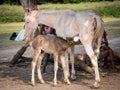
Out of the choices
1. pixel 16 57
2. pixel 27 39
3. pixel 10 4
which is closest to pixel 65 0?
pixel 10 4

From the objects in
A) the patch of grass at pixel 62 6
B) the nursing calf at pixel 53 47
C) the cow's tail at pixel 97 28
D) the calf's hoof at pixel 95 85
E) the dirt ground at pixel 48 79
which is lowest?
the patch of grass at pixel 62 6

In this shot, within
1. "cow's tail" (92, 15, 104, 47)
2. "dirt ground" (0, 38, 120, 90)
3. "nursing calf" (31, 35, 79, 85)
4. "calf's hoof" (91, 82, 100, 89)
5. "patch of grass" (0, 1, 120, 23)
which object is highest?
"cow's tail" (92, 15, 104, 47)

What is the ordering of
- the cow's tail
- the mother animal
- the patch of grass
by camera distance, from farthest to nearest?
the patch of grass, the cow's tail, the mother animal

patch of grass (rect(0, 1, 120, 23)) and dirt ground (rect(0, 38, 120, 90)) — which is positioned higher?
dirt ground (rect(0, 38, 120, 90))

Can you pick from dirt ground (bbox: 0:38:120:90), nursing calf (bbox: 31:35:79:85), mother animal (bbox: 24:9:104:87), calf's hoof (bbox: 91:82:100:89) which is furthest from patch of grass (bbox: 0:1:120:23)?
calf's hoof (bbox: 91:82:100:89)

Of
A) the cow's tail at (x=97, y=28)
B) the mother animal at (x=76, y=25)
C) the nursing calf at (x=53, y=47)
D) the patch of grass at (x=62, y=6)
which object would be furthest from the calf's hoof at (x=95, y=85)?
the patch of grass at (x=62, y=6)

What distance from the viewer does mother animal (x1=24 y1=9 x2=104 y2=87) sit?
11312 millimetres

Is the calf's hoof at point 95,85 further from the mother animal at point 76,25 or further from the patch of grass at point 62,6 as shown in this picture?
the patch of grass at point 62,6

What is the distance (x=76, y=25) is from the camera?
11516mm

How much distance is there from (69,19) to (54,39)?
26.1 inches

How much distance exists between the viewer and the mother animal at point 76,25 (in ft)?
37.1

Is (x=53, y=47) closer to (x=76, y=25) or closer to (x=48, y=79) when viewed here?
(x=76, y=25)

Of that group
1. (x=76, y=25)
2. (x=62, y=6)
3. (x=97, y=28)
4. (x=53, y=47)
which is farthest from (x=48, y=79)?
(x=62, y=6)

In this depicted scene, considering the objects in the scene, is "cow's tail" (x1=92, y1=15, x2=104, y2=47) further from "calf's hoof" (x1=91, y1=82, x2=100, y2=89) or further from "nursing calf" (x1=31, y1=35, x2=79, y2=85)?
"calf's hoof" (x1=91, y1=82, x2=100, y2=89)
